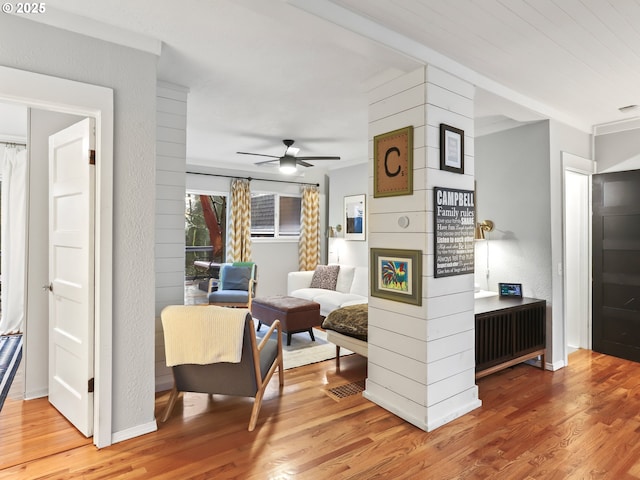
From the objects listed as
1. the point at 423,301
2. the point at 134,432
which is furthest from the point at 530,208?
the point at 134,432

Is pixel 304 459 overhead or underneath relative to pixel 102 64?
underneath

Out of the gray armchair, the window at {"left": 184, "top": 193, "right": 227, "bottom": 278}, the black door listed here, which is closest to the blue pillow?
the window at {"left": 184, "top": 193, "right": 227, "bottom": 278}

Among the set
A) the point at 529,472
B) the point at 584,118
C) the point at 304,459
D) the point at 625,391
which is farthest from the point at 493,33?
the point at 625,391

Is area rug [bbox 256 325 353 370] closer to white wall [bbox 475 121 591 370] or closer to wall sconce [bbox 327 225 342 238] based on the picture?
white wall [bbox 475 121 591 370]

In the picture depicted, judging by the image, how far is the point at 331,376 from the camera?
3.61m

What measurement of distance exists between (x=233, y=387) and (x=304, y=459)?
71cm

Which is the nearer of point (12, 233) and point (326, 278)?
point (12, 233)

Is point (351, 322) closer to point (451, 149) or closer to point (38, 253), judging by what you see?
point (451, 149)

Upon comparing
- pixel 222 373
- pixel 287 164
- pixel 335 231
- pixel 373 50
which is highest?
pixel 373 50

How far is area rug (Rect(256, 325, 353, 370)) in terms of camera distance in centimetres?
404

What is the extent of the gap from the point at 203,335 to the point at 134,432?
74 centimetres

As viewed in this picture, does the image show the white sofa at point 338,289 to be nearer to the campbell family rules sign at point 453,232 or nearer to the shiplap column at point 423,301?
the shiplap column at point 423,301

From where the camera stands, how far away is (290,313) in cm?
459

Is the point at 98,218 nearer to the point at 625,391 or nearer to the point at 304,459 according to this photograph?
the point at 304,459
